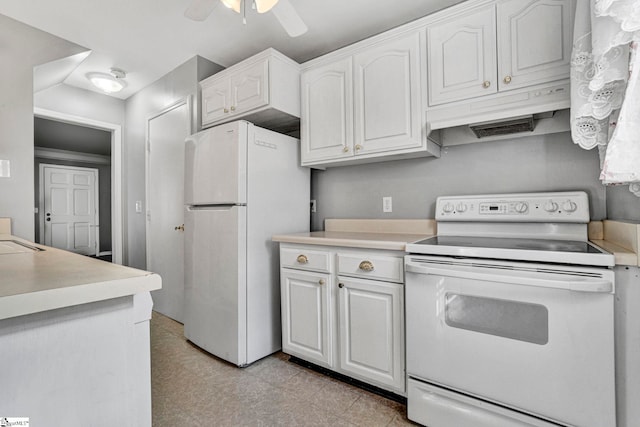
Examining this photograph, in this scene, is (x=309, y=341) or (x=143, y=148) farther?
(x=143, y=148)

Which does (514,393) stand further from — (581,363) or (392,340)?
(392,340)

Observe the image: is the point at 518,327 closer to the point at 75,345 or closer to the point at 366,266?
the point at 366,266

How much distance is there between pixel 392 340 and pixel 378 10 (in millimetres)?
2038

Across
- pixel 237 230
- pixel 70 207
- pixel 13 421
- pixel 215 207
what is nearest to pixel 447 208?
pixel 237 230

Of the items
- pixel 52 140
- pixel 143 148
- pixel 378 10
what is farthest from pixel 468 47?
pixel 52 140

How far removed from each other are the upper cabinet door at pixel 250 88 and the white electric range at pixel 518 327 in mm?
1494

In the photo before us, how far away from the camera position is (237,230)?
2.03 metres

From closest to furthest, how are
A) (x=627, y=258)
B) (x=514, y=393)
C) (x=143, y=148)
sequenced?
1. (x=627, y=258)
2. (x=514, y=393)
3. (x=143, y=148)

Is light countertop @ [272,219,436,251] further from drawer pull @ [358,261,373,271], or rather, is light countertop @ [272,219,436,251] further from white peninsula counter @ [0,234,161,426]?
white peninsula counter @ [0,234,161,426]

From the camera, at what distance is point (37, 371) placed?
2.02ft

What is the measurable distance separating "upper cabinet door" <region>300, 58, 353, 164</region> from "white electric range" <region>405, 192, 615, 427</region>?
98cm

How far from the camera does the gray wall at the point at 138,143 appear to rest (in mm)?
3010

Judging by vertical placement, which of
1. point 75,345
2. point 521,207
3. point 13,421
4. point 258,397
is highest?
point 521,207

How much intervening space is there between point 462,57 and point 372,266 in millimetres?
1229
